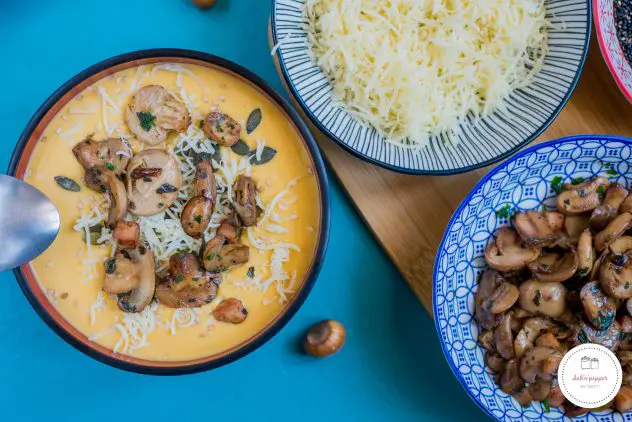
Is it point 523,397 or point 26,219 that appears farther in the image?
point 523,397

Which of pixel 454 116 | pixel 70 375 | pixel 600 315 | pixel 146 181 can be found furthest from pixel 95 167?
pixel 600 315

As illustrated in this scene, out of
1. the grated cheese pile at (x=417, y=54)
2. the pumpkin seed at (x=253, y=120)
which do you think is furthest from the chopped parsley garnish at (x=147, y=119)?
the grated cheese pile at (x=417, y=54)

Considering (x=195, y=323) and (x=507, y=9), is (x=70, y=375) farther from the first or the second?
(x=507, y=9)

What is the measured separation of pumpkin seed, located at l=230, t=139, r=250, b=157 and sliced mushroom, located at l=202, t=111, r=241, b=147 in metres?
0.02

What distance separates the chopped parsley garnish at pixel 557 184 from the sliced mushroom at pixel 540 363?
0.40 meters

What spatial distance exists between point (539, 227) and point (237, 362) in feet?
2.90

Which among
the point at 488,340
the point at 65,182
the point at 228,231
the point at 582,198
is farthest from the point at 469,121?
the point at 65,182

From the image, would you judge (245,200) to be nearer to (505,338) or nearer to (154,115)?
(154,115)

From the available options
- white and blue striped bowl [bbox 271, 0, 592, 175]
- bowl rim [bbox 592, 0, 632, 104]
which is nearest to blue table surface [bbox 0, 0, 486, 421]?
white and blue striped bowl [bbox 271, 0, 592, 175]

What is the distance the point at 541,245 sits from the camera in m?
1.44

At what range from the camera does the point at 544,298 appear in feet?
4.64

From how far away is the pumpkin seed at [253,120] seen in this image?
1438mm

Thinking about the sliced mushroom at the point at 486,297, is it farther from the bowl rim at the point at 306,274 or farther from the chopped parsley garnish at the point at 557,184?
the bowl rim at the point at 306,274

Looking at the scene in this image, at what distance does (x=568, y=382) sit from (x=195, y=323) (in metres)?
0.90
